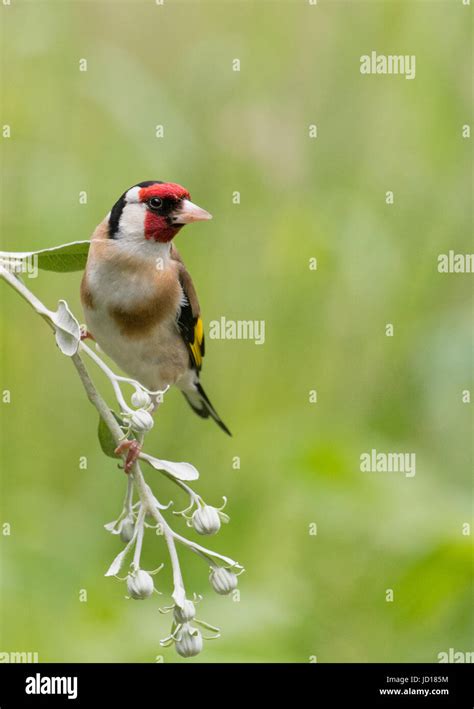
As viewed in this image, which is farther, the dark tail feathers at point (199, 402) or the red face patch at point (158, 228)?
the dark tail feathers at point (199, 402)

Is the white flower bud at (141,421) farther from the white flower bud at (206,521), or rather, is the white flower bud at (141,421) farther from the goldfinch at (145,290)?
the goldfinch at (145,290)

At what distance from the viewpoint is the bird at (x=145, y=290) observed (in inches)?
128

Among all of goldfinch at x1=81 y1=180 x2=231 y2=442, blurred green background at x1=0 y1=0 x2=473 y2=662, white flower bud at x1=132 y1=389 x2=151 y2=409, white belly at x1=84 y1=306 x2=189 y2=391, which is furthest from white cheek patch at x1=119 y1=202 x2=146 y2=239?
white flower bud at x1=132 y1=389 x2=151 y2=409

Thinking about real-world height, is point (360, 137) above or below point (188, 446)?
above

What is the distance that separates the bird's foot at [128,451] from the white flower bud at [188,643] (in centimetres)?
33

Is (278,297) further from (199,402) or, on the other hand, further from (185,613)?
(185,613)

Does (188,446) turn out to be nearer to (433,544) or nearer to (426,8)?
(433,544)

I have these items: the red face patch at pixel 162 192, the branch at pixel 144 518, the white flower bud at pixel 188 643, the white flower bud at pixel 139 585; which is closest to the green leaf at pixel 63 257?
the branch at pixel 144 518

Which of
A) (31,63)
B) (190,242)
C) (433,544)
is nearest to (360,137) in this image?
(190,242)

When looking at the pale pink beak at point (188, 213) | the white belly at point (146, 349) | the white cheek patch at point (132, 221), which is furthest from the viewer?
the white belly at point (146, 349)

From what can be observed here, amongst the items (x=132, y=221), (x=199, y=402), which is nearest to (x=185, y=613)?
(x=132, y=221)
